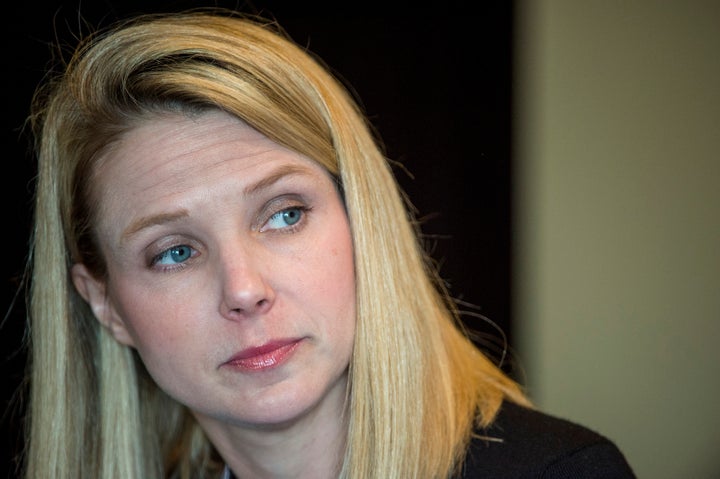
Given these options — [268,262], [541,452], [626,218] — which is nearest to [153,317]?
[268,262]

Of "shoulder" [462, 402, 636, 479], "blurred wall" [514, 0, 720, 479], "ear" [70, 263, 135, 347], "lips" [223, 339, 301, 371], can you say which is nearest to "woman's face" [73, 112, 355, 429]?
"lips" [223, 339, 301, 371]

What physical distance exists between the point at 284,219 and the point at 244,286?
134 millimetres

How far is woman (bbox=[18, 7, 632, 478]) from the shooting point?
126cm

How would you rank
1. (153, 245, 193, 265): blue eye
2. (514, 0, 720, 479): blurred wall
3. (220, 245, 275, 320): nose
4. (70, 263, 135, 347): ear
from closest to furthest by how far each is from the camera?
(220, 245, 275, 320): nose < (153, 245, 193, 265): blue eye < (70, 263, 135, 347): ear < (514, 0, 720, 479): blurred wall

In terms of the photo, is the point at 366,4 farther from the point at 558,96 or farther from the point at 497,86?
the point at 558,96

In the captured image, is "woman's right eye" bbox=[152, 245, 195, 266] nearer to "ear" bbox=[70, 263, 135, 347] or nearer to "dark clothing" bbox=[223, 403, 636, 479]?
"ear" bbox=[70, 263, 135, 347]

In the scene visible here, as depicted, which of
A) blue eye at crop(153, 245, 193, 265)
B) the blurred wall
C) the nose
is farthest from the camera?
the blurred wall

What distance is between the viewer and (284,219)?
1292mm

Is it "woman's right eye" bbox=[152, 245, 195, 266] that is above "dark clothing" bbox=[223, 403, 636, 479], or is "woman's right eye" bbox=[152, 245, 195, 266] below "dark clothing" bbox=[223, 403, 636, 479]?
above

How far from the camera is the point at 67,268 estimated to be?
1.52 m

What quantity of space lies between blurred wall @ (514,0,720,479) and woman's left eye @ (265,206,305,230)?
22.7 inches

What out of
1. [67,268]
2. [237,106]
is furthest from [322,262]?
[67,268]

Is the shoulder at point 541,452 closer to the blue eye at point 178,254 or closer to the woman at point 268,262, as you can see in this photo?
the woman at point 268,262

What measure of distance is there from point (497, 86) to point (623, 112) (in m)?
0.23
